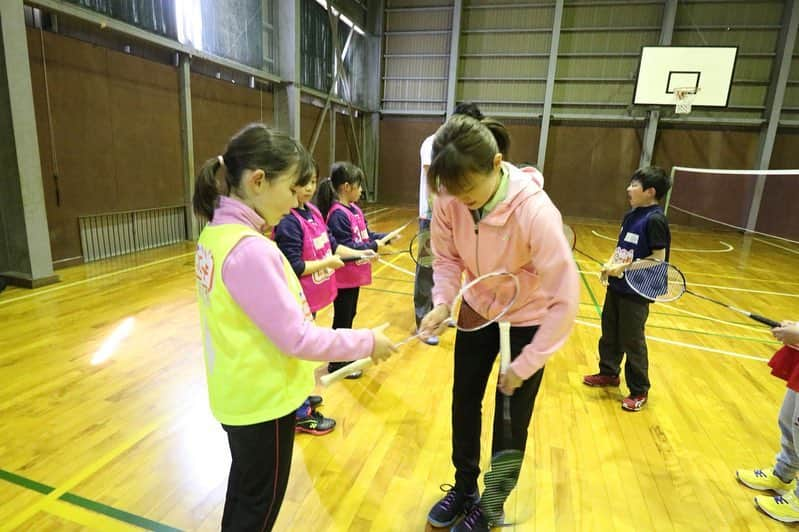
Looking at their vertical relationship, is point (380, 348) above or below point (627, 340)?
above

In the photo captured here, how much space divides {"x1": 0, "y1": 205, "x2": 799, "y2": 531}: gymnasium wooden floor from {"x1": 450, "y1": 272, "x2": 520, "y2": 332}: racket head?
3.79 feet

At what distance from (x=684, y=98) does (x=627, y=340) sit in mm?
12522

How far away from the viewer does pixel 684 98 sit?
12.7 meters

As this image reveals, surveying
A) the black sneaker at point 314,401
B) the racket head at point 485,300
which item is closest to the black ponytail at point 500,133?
the racket head at point 485,300

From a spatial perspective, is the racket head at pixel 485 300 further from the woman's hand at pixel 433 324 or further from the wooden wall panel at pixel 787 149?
the wooden wall panel at pixel 787 149

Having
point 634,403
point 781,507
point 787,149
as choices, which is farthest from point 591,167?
point 781,507

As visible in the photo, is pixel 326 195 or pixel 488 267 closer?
pixel 488 267

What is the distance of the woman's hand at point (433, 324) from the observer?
5.99 ft

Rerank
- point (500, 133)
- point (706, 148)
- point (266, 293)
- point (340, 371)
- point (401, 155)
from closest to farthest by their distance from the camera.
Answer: point (266, 293)
point (340, 371)
point (500, 133)
point (706, 148)
point (401, 155)

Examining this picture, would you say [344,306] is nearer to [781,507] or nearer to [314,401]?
[314,401]

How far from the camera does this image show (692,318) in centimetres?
566

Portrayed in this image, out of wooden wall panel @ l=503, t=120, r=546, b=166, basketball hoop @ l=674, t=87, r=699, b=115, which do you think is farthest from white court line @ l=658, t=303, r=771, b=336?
wooden wall panel @ l=503, t=120, r=546, b=166

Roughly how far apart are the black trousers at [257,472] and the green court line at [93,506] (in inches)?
34.6

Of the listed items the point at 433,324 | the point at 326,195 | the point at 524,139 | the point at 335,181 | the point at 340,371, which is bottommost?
the point at 340,371
